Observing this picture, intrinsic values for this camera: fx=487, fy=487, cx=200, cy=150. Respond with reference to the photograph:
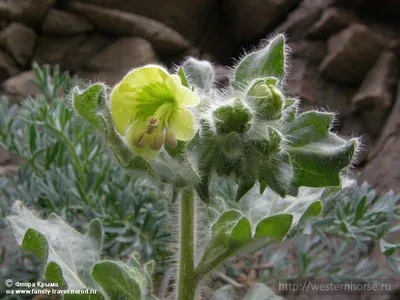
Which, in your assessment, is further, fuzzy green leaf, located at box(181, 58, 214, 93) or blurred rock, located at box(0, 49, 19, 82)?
blurred rock, located at box(0, 49, 19, 82)

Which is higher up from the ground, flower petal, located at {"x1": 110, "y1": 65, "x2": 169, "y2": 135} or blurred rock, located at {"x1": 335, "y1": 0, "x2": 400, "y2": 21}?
flower petal, located at {"x1": 110, "y1": 65, "x2": 169, "y2": 135}

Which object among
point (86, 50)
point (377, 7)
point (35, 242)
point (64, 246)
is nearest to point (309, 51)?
point (377, 7)

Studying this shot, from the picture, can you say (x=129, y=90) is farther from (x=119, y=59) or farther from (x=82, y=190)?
(x=119, y=59)

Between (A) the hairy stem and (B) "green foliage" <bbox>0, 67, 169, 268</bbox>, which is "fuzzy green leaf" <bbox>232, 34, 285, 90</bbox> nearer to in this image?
(A) the hairy stem

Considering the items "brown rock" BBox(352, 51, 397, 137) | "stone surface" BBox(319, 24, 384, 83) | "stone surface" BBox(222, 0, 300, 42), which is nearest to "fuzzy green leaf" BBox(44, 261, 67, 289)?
"brown rock" BBox(352, 51, 397, 137)

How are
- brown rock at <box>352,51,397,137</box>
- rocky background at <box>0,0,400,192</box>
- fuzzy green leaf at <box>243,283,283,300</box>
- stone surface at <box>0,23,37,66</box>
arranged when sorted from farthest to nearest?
stone surface at <box>0,23,37,66</box>, rocky background at <box>0,0,400,192</box>, brown rock at <box>352,51,397,137</box>, fuzzy green leaf at <box>243,283,283,300</box>

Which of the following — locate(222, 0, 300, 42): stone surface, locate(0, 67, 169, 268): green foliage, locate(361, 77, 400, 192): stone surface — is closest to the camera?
locate(0, 67, 169, 268): green foliage
